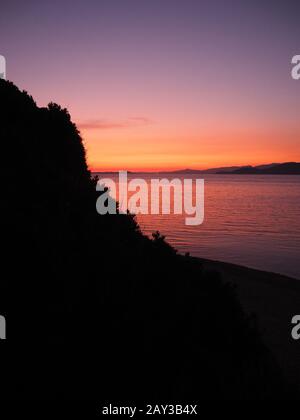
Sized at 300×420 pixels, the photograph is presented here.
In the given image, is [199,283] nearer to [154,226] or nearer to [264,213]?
[154,226]

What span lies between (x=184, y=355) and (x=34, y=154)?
338cm

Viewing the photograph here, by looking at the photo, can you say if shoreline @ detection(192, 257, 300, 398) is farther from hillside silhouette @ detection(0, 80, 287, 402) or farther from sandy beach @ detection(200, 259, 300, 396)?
hillside silhouette @ detection(0, 80, 287, 402)

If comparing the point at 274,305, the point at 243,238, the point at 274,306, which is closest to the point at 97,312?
the point at 274,306

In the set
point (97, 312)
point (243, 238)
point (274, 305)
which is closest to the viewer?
point (97, 312)

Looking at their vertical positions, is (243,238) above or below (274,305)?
above

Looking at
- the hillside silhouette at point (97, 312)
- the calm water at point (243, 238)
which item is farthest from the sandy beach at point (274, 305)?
the calm water at point (243, 238)

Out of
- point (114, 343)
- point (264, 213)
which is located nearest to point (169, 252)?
point (114, 343)

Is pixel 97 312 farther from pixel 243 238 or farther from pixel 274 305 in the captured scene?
pixel 243 238

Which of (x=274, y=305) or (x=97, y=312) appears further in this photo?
(x=274, y=305)

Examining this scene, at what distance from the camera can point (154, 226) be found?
40562 millimetres

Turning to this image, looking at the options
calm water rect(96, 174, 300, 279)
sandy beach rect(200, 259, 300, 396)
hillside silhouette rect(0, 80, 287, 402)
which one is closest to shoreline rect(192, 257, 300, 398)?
sandy beach rect(200, 259, 300, 396)

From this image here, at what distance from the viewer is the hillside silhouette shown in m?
3.58

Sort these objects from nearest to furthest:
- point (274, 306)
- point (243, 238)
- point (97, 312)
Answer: point (97, 312), point (274, 306), point (243, 238)

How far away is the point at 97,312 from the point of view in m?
3.85
